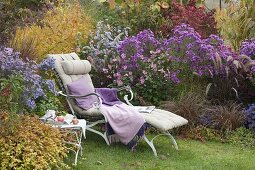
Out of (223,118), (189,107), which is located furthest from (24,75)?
(223,118)

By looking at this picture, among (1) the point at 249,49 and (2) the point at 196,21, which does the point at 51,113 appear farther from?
(2) the point at 196,21

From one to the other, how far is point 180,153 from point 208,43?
286 centimetres

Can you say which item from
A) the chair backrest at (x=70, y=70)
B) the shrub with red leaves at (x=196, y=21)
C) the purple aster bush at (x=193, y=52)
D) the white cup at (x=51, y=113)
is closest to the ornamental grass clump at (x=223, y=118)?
the purple aster bush at (x=193, y=52)

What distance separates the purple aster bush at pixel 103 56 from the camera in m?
8.52

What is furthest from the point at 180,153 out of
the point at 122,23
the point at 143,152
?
the point at 122,23

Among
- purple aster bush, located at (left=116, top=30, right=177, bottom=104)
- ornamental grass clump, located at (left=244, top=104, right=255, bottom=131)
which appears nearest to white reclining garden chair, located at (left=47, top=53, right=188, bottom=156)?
purple aster bush, located at (left=116, top=30, right=177, bottom=104)

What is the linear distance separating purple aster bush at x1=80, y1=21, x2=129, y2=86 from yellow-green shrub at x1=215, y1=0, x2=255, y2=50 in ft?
8.76

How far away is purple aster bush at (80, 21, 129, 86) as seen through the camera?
8.52 meters

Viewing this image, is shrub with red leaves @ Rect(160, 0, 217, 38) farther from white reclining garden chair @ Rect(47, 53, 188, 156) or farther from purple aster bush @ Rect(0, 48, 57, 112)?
purple aster bush @ Rect(0, 48, 57, 112)

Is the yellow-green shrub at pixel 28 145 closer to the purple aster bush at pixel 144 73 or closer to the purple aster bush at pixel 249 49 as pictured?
the purple aster bush at pixel 144 73

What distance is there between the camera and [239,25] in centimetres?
1071

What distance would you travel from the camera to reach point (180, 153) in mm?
6637

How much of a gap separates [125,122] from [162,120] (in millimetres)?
457

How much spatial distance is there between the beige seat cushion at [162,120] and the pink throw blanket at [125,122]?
13 cm
